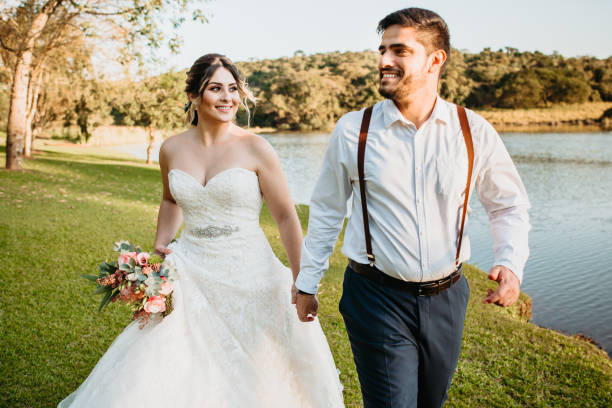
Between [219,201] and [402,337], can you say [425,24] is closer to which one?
[402,337]

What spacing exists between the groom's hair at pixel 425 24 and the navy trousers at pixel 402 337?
124cm

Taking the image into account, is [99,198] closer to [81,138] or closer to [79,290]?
[79,290]

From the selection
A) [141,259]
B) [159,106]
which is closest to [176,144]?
[141,259]

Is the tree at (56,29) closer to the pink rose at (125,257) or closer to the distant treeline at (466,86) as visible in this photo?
the pink rose at (125,257)

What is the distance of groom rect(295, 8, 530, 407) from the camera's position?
2283mm

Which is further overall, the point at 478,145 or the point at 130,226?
the point at 130,226

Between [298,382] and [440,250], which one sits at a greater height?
[440,250]

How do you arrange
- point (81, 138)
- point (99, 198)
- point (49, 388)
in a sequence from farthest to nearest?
point (81, 138), point (99, 198), point (49, 388)

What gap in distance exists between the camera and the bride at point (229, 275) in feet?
9.31

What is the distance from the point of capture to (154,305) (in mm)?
2701

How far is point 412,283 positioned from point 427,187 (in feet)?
1.59

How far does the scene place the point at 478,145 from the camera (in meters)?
2.30

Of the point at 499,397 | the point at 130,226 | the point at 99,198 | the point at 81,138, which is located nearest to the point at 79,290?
the point at 130,226

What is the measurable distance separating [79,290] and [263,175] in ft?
14.5
